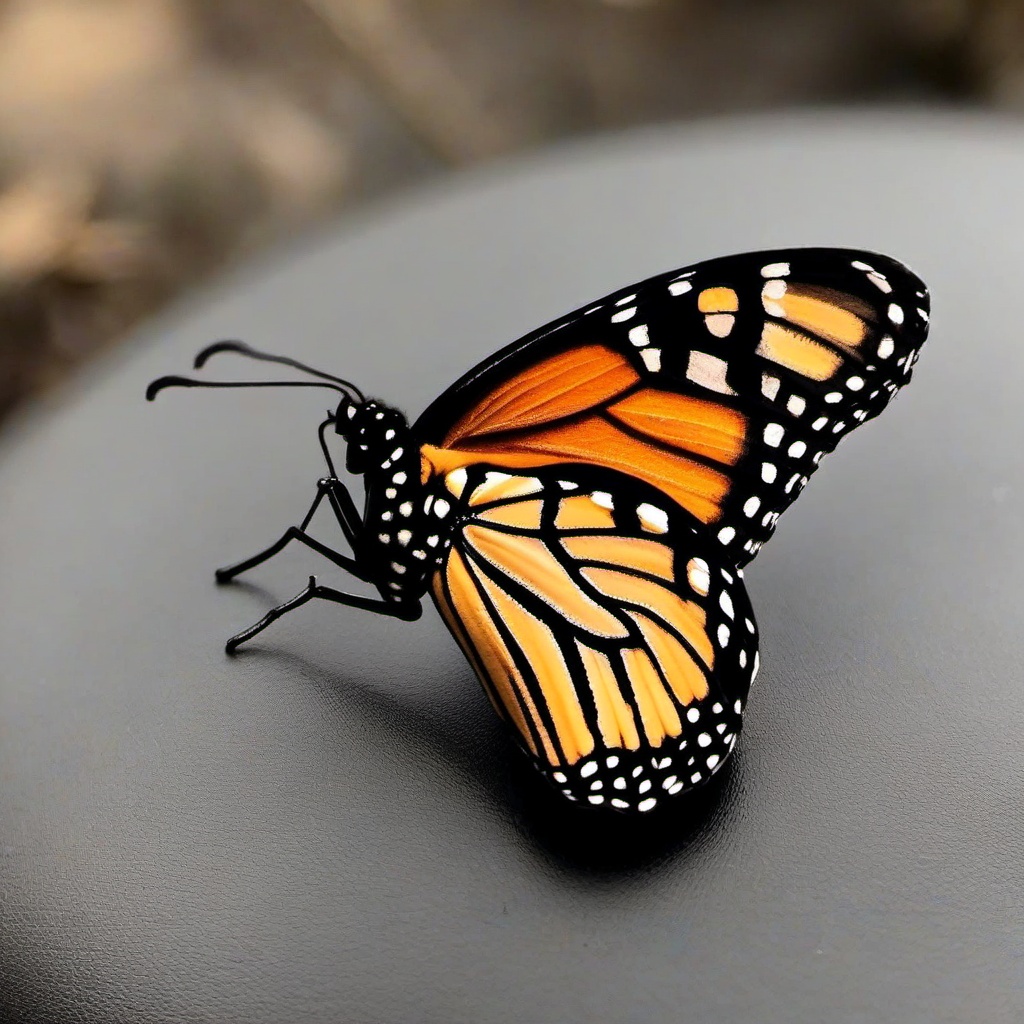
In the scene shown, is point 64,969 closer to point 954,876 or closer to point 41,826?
point 41,826

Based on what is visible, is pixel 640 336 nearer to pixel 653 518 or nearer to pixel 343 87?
pixel 653 518

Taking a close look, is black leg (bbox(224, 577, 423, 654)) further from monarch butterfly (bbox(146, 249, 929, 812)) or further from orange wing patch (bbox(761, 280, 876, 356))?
orange wing patch (bbox(761, 280, 876, 356))

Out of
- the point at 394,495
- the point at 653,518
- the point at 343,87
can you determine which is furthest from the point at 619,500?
the point at 343,87

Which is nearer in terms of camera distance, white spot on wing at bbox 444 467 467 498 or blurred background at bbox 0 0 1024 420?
white spot on wing at bbox 444 467 467 498

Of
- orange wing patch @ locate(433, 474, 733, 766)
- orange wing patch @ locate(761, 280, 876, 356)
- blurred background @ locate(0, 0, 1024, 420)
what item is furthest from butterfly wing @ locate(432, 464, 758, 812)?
blurred background @ locate(0, 0, 1024, 420)

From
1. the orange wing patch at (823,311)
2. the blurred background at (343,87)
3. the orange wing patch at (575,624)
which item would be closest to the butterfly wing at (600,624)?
the orange wing patch at (575,624)

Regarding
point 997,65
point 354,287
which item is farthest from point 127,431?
point 997,65
